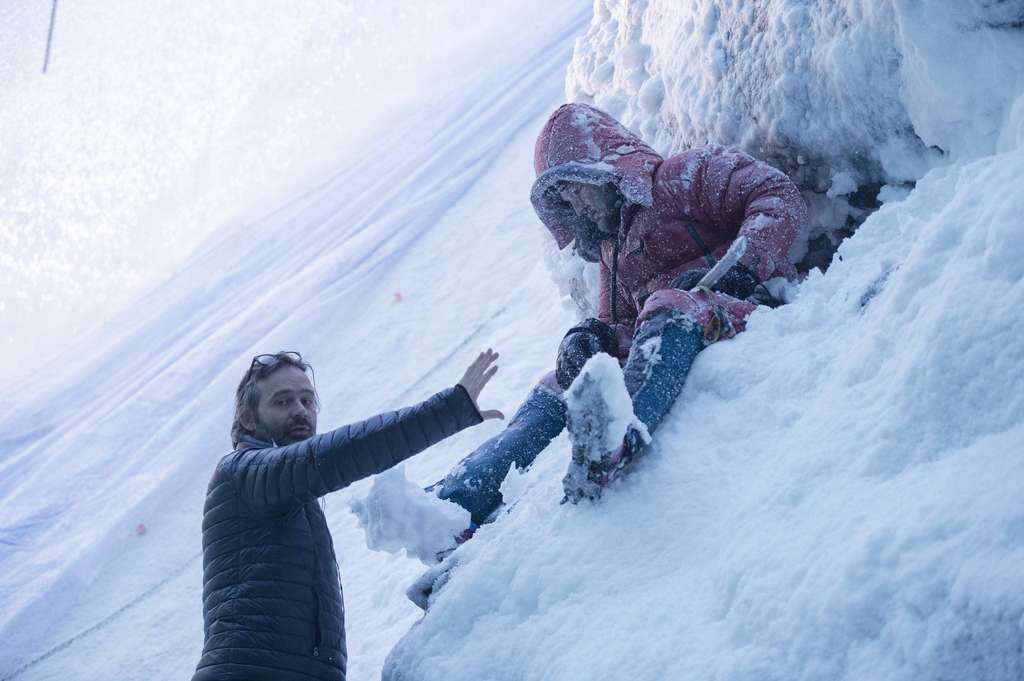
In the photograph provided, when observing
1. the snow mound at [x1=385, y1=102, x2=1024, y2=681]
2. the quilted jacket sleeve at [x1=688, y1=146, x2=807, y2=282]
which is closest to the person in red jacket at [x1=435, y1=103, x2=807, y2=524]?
the quilted jacket sleeve at [x1=688, y1=146, x2=807, y2=282]

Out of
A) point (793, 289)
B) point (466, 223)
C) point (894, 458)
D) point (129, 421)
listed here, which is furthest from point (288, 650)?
point (466, 223)

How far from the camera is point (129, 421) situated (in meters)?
4.98

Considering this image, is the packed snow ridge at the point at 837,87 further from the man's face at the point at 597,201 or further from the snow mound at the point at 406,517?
the snow mound at the point at 406,517

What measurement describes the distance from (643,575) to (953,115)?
139 centimetres

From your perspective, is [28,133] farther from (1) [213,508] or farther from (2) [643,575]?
(2) [643,575]

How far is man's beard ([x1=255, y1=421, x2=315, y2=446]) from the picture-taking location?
6.20 ft

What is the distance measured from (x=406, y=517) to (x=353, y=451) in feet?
0.85

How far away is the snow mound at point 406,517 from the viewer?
174 centimetres

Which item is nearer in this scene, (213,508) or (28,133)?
(213,508)

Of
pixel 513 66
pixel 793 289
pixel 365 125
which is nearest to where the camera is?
pixel 793 289

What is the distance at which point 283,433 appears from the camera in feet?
6.22

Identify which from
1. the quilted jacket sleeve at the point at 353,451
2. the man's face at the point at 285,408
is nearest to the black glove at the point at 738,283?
the quilted jacket sleeve at the point at 353,451

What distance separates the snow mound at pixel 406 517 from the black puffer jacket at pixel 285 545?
12cm

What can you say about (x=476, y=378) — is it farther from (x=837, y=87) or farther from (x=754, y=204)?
(x=837, y=87)
